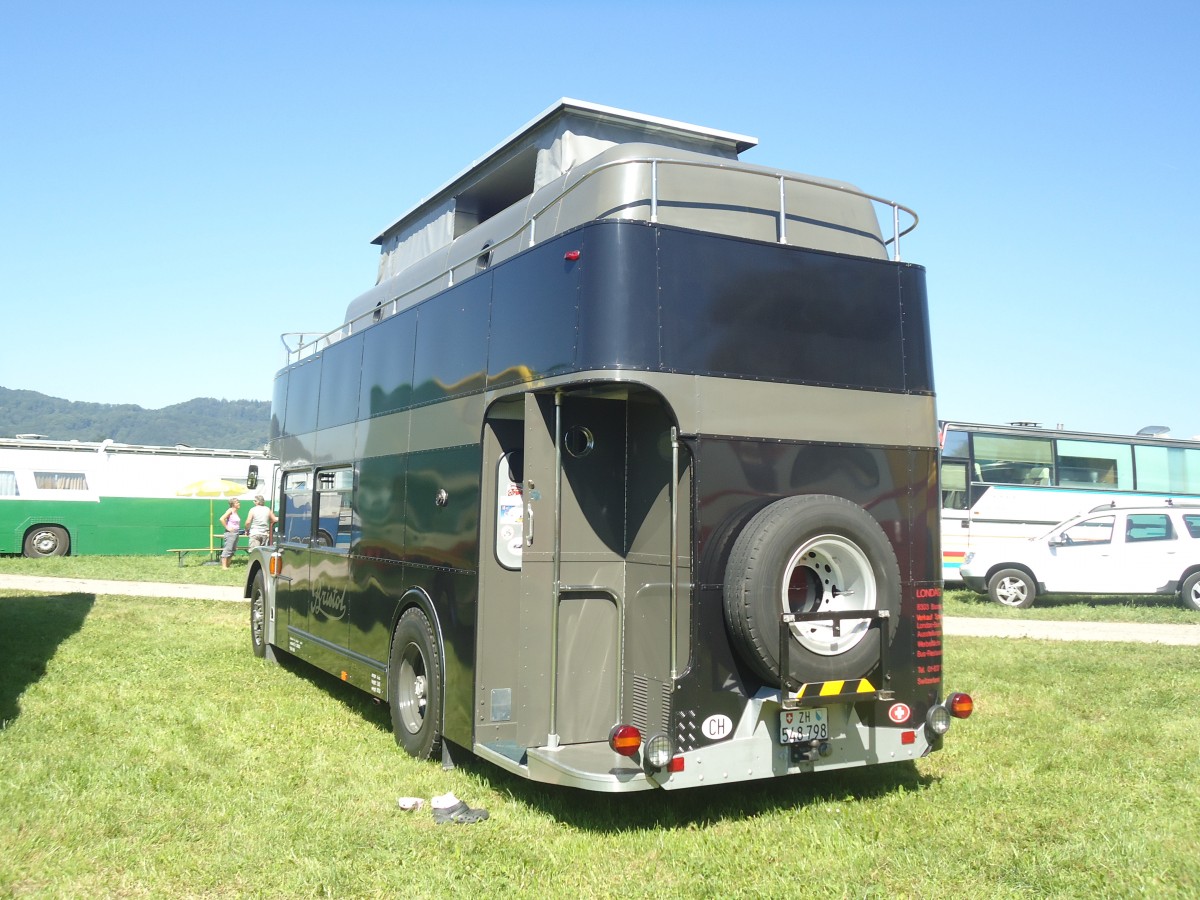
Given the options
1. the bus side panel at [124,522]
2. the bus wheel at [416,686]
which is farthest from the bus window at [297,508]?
the bus side panel at [124,522]

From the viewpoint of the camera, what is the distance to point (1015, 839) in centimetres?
574

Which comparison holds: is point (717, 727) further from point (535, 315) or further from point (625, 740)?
point (535, 315)

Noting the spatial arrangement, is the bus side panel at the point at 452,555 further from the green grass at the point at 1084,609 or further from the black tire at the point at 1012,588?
the black tire at the point at 1012,588

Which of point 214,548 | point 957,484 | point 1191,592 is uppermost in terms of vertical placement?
point 957,484

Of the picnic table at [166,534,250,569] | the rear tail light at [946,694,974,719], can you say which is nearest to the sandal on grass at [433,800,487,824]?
the rear tail light at [946,694,974,719]

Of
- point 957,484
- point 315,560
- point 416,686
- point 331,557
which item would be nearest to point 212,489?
point 957,484

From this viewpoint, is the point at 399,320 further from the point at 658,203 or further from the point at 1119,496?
the point at 1119,496

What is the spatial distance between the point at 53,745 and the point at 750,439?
5356 millimetres

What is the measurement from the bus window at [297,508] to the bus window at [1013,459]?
14.6m

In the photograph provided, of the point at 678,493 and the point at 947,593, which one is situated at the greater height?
the point at 678,493

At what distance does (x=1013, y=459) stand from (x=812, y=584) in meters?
16.9

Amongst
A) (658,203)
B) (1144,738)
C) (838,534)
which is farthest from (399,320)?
(1144,738)

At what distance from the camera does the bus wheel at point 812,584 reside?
5.62 metres

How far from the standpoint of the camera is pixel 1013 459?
21.5 meters
